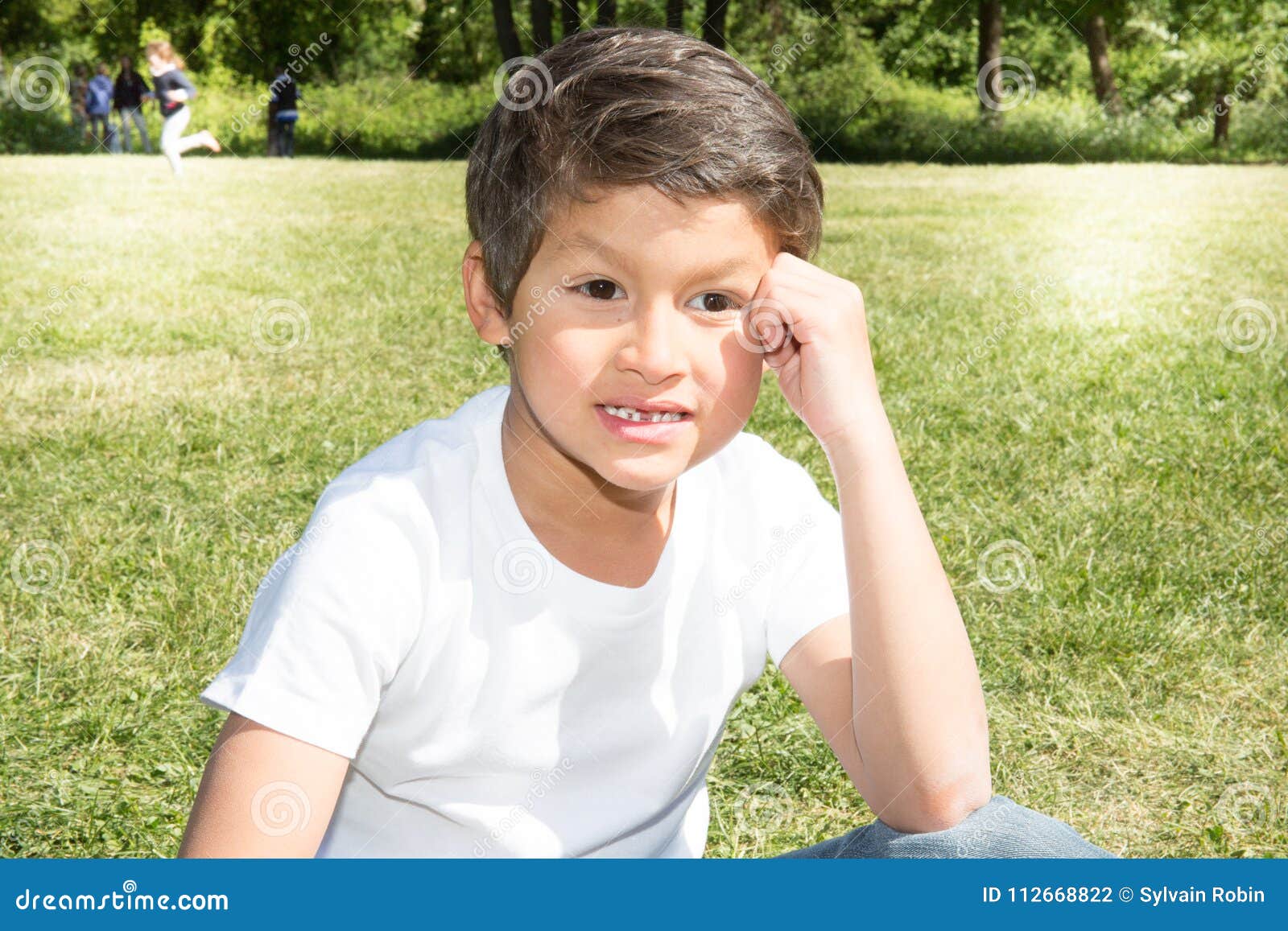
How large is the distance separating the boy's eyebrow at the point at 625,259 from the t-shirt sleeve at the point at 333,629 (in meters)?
0.44

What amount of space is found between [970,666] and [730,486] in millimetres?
512

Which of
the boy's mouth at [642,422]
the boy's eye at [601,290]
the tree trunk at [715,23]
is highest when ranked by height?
the boy's eye at [601,290]

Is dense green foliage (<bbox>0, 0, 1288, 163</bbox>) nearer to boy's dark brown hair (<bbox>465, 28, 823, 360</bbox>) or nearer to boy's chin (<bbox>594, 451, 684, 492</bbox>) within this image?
boy's dark brown hair (<bbox>465, 28, 823, 360</bbox>)

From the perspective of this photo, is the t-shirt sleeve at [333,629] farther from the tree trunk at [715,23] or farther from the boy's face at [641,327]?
the tree trunk at [715,23]

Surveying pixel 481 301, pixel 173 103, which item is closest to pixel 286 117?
pixel 173 103

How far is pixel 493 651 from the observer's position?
1.83 m

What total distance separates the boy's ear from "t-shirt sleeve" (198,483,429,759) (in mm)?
370

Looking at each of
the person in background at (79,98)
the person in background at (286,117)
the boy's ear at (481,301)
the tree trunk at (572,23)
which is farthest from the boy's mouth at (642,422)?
the person in background at (79,98)

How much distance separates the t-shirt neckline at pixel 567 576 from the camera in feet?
6.18

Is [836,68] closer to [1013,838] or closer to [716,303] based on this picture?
[716,303]

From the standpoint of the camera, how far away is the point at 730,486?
2176mm

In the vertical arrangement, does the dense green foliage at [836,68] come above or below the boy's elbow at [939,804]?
below

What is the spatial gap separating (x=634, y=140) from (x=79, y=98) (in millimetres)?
32382

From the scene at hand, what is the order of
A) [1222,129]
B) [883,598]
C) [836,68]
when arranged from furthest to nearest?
[836,68] → [1222,129] → [883,598]
